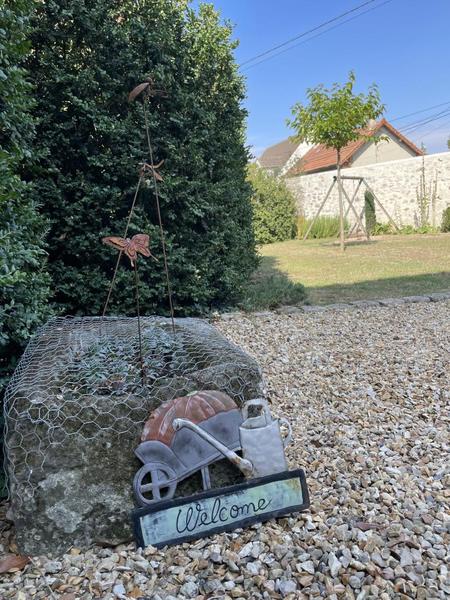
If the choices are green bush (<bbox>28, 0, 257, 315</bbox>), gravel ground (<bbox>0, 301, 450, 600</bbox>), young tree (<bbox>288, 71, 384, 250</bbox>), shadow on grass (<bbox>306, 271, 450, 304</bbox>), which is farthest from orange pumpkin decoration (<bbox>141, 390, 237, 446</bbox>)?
young tree (<bbox>288, 71, 384, 250</bbox>)

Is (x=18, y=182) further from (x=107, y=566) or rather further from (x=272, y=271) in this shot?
(x=272, y=271)

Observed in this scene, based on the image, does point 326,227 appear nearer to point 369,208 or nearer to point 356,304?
point 369,208

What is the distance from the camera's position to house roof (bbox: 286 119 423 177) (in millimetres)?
17656

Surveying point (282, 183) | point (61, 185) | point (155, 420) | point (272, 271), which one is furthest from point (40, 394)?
point (282, 183)

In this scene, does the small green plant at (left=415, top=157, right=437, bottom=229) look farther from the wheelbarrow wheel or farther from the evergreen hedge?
the wheelbarrow wheel

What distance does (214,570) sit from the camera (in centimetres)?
126

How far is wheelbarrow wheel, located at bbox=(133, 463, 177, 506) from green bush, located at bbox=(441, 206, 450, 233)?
12188 mm

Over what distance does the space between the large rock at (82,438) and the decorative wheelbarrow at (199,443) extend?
0.05 meters

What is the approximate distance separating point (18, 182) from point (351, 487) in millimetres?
1656

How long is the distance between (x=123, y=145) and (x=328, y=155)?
16413 mm

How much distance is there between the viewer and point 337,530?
1379 millimetres

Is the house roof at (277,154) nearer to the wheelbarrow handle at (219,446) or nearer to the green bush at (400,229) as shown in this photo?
the green bush at (400,229)

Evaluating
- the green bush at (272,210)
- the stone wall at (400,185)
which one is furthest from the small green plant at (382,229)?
the green bush at (272,210)

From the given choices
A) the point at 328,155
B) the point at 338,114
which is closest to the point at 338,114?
the point at 338,114
